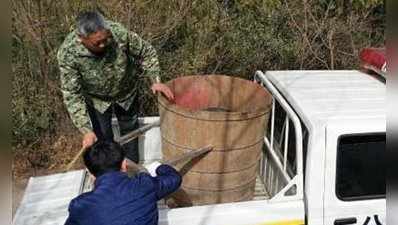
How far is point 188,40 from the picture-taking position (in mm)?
6176

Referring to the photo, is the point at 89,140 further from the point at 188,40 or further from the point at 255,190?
the point at 188,40

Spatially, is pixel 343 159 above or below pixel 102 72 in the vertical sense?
below

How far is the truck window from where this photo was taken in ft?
9.20

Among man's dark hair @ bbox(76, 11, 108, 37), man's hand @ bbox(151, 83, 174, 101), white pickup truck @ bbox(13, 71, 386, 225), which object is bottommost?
white pickup truck @ bbox(13, 71, 386, 225)

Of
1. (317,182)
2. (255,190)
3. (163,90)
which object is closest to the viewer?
(317,182)

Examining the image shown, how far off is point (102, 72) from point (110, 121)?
43 centimetres

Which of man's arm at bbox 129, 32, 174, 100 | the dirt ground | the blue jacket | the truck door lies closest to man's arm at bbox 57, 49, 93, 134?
man's arm at bbox 129, 32, 174, 100

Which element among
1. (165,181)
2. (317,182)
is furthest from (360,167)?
(165,181)

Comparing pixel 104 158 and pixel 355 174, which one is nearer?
pixel 104 158

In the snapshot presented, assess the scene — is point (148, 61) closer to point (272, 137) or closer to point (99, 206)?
point (272, 137)

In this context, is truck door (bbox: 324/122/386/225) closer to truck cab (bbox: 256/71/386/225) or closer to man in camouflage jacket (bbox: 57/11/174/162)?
truck cab (bbox: 256/71/386/225)

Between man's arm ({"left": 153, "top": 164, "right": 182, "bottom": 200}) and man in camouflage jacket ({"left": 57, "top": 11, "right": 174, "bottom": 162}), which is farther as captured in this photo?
man in camouflage jacket ({"left": 57, "top": 11, "right": 174, "bottom": 162})

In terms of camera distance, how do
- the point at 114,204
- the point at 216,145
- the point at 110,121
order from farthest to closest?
the point at 110,121, the point at 216,145, the point at 114,204

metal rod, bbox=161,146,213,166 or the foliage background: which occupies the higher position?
the foliage background
